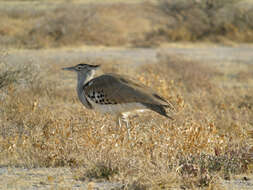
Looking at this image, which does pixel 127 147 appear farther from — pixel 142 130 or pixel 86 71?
pixel 86 71

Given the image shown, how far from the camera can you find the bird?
5040 millimetres

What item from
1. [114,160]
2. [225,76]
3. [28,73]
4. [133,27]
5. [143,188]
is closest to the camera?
[143,188]

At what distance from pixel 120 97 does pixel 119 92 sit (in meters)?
0.05

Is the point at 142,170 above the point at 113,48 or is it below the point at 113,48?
below

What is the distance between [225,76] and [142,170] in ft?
25.5

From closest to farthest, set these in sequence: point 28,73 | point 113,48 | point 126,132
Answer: point 126,132, point 28,73, point 113,48

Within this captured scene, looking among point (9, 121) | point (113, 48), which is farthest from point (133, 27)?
point (9, 121)

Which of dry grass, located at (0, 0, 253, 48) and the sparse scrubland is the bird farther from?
dry grass, located at (0, 0, 253, 48)

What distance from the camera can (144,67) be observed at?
36.9 ft

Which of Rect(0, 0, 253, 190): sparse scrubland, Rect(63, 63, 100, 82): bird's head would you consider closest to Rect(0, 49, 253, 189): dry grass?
Rect(0, 0, 253, 190): sparse scrubland

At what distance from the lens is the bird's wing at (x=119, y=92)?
5.05 m

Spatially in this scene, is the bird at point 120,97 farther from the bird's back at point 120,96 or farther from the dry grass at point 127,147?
the dry grass at point 127,147

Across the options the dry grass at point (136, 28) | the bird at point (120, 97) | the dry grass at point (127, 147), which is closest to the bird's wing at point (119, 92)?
the bird at point (120, 97)

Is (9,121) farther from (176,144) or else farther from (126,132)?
(176,144)
